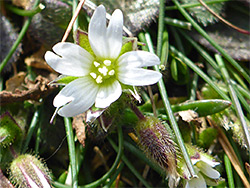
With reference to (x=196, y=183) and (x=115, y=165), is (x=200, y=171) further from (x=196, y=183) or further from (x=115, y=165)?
(x=115, y=165)

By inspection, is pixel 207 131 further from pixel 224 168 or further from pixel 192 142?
pixel 224 168

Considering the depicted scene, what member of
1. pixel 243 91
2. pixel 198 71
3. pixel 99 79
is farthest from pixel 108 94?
pixel 243 91

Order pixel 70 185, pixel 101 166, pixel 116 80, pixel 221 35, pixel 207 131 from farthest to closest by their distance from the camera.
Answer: pixel 221 35, pixel 101 166, pixel 207 131, pixel 70 185, pixel 116 80

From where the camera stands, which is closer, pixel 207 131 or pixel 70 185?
pixel 70 185

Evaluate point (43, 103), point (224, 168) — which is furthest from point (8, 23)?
point (224, 168)

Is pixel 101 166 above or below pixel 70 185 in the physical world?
below

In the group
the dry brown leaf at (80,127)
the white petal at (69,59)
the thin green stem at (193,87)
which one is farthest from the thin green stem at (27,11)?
the thin green stem at (193,87)

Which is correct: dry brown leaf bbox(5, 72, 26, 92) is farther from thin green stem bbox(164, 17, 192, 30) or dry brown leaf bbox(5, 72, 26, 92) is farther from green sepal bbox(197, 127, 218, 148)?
green sepal bbox(197, 127, 218, 148)

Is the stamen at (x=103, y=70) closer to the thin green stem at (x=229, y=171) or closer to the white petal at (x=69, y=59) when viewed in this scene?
the white petal at (x=69, y=59)
